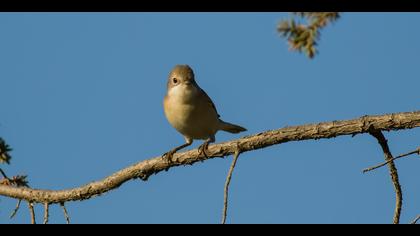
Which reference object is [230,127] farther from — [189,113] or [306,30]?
[306,30]

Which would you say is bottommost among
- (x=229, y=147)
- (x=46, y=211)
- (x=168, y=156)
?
(x=46, y=211)

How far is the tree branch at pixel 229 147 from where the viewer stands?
5.61m

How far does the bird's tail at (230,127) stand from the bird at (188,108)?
33cm

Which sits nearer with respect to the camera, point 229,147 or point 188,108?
point 229,147

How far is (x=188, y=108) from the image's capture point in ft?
26.3

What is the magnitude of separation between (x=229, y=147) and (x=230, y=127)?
295 cm

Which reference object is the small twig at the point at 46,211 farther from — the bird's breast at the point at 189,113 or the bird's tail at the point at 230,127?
the bird's tail at the point at 230,127

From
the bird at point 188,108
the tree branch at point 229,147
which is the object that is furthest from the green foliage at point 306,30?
the bird at point 188,108

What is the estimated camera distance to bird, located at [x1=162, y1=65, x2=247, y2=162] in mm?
8039

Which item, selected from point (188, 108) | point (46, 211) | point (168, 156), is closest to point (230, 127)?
point (188, 108)

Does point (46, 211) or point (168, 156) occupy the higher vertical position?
point (168, 156)

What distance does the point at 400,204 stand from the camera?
5.51 m
